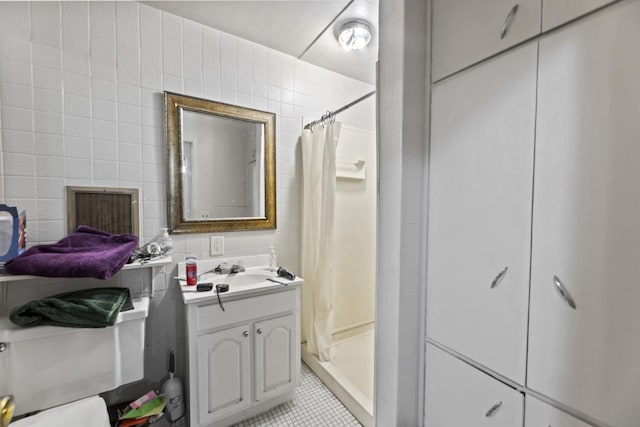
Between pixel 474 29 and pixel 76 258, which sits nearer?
pixel 474 29

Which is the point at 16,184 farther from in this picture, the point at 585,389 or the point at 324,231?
the point at 585,389

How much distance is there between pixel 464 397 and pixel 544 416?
26 cm

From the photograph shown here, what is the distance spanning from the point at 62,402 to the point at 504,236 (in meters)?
1.88

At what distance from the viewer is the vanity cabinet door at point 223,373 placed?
4.49ft

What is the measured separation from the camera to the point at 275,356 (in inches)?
61.8

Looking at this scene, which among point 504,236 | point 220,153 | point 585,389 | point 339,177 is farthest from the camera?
point 339,177

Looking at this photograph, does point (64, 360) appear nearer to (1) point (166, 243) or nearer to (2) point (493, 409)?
(1) point (166, 243)

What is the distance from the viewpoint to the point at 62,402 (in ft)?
3.60

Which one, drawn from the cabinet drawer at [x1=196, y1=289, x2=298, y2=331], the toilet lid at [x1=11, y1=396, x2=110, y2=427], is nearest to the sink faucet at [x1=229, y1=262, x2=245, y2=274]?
the cabinet drawer at [x1=196, y1=289, x2=298, y2=331]

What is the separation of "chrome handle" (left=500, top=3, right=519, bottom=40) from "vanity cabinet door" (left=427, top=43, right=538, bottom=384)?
7 centimetres

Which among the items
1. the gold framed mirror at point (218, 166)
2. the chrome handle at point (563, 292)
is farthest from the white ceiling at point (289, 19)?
the chrome handle at point (563, 292)

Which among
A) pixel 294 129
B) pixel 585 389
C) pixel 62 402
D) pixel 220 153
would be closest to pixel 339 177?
pixel 294 129

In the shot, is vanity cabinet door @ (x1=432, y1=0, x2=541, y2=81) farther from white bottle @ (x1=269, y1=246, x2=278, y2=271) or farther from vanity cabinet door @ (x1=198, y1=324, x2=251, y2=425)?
vanity cabinet door @ (x1=198, y1=324, x2=251, y2=425)

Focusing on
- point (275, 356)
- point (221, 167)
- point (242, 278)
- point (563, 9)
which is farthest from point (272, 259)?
point (563, 9)
